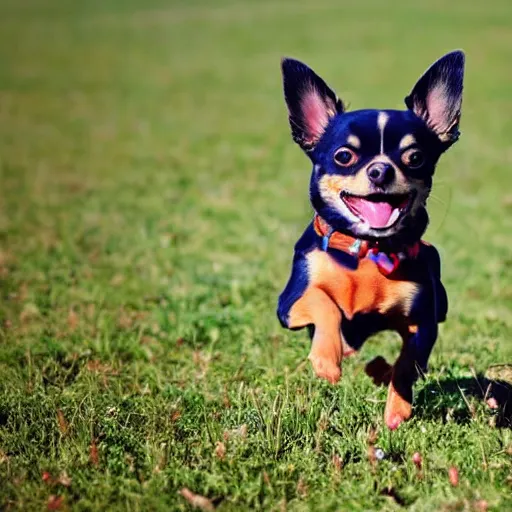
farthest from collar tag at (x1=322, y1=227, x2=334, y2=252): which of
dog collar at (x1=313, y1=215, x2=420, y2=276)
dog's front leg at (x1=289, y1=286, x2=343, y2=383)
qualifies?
dog's front leg at (x1=289, y1=286, x2=343, y2=383)

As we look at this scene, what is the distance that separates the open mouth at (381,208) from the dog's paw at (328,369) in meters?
0.58

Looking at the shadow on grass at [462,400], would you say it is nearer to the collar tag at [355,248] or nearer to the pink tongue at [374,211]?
the collar tag at [355,248]

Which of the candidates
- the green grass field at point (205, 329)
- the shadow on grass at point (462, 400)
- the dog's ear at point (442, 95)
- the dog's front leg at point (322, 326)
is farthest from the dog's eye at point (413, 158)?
the shadow on grass at point (462, 400)

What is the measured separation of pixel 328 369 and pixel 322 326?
0.19 metres

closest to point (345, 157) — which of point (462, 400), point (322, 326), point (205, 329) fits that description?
point (322, 326)

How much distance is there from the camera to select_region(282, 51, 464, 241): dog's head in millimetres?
3910

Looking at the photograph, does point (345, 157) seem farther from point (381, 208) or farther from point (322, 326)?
point (322, 326)

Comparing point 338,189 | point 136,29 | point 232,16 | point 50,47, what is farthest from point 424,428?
point 232,16

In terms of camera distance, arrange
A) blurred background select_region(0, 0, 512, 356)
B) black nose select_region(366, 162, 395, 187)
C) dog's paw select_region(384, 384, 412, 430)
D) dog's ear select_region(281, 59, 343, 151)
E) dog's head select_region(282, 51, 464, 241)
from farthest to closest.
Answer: blurred background select_region(0, 0, 512, 356) < dog's paw select_region(384, 384, 412, 430) < dog's ear select_region(281, 59, 343, 151) < dog's head select_region(282, 51, 464, 241) < black nose select_region(366, 162, 395, 187)

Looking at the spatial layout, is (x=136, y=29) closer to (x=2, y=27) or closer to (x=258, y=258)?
(x=2, y=27)

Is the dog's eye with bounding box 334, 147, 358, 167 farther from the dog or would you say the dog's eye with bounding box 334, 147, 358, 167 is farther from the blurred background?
the blurred background

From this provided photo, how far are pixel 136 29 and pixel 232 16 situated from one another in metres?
4.17

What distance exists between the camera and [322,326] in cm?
403

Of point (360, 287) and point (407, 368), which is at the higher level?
point (360, 287)
